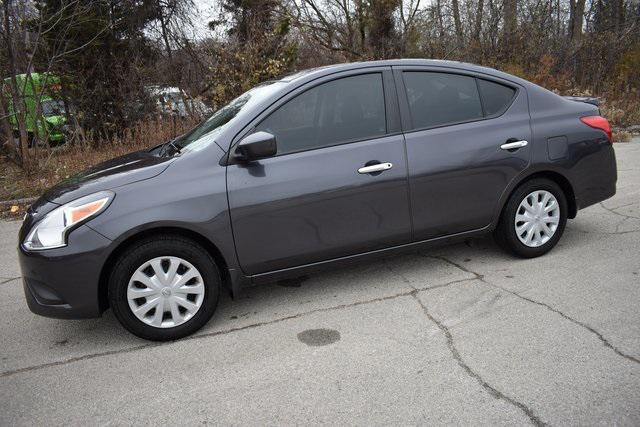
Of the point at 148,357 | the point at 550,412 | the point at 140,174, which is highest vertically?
the point at 140,174

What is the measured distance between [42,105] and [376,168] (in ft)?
30.1

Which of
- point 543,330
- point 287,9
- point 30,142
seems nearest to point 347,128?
point 543,330

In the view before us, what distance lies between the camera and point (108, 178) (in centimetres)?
339

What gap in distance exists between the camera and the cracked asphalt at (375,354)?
255 cm

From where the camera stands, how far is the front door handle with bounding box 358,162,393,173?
11.8 ft

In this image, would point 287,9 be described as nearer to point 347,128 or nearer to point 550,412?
point 347,128

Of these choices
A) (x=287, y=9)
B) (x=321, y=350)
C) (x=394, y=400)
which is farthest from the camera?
(x=287, y=9)

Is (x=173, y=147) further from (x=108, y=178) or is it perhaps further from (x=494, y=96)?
(x=494, y=96)

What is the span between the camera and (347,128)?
3.66 m

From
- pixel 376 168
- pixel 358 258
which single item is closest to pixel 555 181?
pixel 376 168

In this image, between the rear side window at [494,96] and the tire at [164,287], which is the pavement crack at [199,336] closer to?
the tire at [164,287]

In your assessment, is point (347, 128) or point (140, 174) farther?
point (347, 128)

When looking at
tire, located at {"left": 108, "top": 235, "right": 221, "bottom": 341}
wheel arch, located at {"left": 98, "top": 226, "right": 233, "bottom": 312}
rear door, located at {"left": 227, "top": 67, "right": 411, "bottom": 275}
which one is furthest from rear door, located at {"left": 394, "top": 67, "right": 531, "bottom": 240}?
tire, located at {"left": 108, "top": 235, "right": 221, "bottom": 341}

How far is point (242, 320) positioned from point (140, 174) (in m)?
1.21
